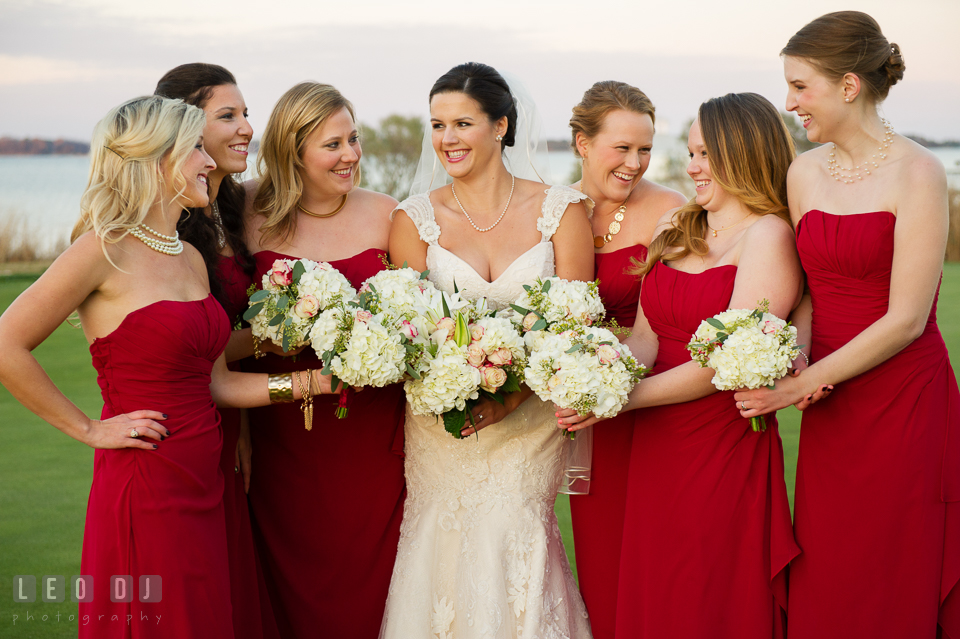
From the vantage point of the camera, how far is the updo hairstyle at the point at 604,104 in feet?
15.2

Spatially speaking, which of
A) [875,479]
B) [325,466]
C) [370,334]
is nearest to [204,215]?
[370,334]

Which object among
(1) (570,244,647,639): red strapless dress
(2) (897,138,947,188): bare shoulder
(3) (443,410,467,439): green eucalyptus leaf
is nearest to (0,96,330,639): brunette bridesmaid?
(3) (443,410,467,439): green eucalyptus leaf

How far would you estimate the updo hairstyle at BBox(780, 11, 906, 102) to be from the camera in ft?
11.3

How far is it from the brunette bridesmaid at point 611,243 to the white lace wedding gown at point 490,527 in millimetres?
165

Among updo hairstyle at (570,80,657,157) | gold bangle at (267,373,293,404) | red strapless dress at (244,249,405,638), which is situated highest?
updo hairstyle at (570,80,657,157)

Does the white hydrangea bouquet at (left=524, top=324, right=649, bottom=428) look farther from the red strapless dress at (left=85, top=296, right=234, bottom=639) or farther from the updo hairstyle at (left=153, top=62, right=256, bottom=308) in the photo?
the updo hairstyle at (left=153, top=62, right=256, bottom=308)

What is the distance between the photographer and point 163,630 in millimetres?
3068

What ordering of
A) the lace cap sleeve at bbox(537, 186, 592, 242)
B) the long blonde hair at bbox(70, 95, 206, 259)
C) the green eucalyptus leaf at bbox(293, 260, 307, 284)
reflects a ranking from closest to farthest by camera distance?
1. the long blonde hair at bbox(70, 95, 206, 259)
2. the green eucalyptus leaf at bbox(293, 260, 307, 284)
3. the lace cap sleeve at bbox(537, 186, 592, 242)

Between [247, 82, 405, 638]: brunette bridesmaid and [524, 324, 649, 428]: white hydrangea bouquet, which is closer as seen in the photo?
[524, 324, 649, 428]: white hydrangea bouquet

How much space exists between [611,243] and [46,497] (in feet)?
20.7

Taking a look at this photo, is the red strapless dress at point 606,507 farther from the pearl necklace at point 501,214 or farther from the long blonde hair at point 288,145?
the long blonde hair at point 288,145

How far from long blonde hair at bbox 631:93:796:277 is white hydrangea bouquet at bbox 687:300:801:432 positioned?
57 centimetres

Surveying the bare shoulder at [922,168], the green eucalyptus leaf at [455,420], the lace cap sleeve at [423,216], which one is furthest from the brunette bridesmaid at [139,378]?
the bare shoulder at [922,168]

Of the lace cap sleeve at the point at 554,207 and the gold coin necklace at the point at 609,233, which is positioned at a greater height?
the lace cap sleeve at the point at 554,207
